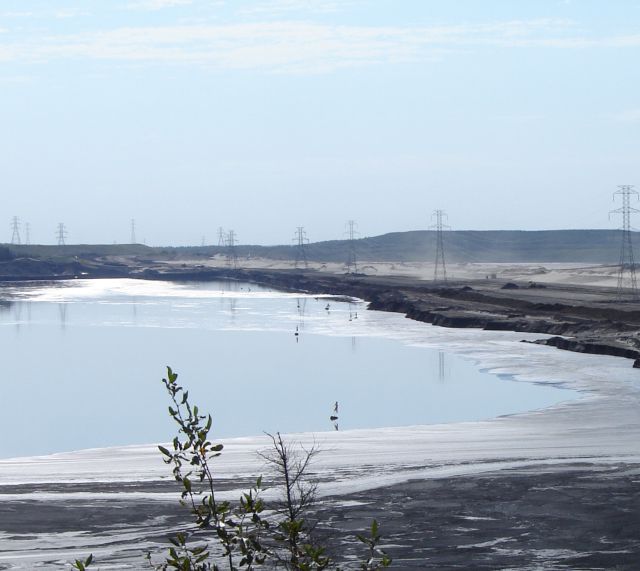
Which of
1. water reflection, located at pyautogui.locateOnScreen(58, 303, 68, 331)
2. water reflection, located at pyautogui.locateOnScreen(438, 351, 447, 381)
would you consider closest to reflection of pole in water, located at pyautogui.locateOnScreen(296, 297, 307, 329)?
water reflection, located at pyautogui.locateOnScreen(58, 303, 68, 331)

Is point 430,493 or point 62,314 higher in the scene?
point 62,314

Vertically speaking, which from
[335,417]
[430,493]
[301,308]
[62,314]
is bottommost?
[335,417]

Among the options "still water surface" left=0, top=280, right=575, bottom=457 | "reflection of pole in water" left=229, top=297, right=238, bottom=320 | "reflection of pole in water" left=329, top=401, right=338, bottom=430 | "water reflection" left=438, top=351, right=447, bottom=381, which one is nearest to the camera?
"reflection of pole in water" left=329, top=401, right=338, bottom=430

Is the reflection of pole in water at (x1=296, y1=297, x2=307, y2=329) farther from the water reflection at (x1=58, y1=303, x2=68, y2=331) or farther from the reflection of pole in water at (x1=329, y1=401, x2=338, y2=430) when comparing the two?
the reflection of pole in water at (x1=329, y1=401, x2=338, y2=430)

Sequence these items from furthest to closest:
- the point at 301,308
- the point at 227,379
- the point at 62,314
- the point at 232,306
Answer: the point at 232,306 → the point at 301,308 → the point at 62,314 → the point at 227,379

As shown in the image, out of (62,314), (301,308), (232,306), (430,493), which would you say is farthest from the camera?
(232,306)

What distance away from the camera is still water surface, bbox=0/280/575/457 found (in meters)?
27.3

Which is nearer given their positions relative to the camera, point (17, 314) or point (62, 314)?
point (62, 314)

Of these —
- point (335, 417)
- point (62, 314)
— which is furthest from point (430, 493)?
point (62, 314)

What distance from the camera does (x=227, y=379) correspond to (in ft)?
121

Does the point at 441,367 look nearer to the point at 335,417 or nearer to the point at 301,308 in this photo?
the point at 335,417

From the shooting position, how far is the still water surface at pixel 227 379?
27281 millimetres

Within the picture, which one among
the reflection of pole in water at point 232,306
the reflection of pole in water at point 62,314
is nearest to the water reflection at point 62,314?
the reflection of pole in water at point 62,314

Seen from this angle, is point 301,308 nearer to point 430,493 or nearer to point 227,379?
point 227,379
